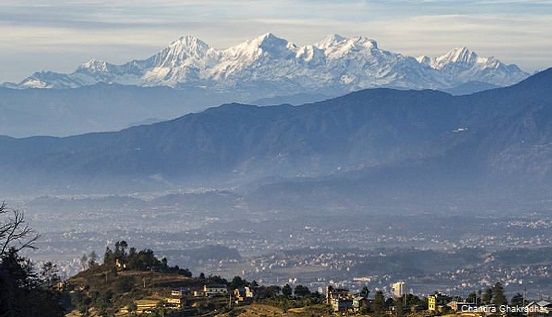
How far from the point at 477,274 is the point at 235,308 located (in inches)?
3714

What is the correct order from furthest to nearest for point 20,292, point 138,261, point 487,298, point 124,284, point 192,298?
point 138,261
point 124,284
point 192,298
point 487,298
point 20,292

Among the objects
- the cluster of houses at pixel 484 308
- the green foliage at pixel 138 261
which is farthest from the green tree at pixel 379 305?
the green foliage at pixel 138 261

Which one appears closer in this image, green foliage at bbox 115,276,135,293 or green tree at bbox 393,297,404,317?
green tree at bbox 393,297,404,317

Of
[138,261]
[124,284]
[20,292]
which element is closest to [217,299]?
[124,284]

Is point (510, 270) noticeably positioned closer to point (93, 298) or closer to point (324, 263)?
point (324, 263)

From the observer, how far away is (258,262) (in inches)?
7244

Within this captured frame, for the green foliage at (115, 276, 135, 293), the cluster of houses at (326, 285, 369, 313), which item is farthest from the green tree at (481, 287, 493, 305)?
the green foliage at (115, 276, 135, 293)

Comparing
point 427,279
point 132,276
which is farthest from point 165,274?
point 427,279

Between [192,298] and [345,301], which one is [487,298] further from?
[192,298]

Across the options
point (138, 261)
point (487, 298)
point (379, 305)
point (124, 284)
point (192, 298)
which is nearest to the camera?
point (379, 305)

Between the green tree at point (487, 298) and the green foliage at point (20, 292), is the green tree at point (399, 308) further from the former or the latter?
the green foliage at point (20, 292)

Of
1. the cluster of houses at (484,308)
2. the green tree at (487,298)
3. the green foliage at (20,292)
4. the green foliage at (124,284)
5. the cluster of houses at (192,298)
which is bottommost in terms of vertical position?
the green foliage at (20,292)

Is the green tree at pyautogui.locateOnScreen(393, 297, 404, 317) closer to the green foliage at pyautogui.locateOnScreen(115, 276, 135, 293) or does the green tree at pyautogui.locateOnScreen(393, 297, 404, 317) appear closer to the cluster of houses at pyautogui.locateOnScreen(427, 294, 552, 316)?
the cluster of houses at pyautogui.locateOnScreen(427, 294, 552, 316)

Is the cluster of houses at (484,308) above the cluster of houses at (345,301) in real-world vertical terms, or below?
below
